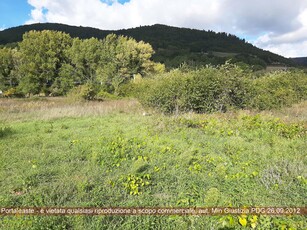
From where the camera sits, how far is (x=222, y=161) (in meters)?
4.96

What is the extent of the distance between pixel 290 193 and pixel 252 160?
1.45 meters

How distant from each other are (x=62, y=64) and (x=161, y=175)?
2821 centimetres

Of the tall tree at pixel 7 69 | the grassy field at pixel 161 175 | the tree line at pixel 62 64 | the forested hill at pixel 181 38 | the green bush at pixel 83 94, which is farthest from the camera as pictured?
the forested hill at pixel 181 38

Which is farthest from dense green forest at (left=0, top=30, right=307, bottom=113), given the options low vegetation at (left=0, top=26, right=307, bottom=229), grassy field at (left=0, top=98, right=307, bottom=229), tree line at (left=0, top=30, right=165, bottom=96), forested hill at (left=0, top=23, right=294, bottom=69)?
forested hill at (left=0, top=23, right=294, bottom=69)

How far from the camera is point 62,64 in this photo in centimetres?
2892

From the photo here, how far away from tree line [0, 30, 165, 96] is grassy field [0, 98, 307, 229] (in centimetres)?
2145

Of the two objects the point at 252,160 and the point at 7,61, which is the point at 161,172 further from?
the point at 7,61

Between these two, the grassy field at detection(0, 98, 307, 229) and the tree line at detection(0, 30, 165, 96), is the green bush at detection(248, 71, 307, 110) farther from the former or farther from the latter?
the tree line at detection(0, 30, 165, 96)

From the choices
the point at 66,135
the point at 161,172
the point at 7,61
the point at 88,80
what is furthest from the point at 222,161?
the point at 7,61

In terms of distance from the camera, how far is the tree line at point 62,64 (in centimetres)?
2797

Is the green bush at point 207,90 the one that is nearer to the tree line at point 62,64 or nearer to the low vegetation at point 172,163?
the low vegetation at point 172,163

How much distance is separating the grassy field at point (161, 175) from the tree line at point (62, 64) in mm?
21445

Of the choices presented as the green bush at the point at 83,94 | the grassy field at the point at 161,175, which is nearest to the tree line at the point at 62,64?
the green bush at the point at 83,94

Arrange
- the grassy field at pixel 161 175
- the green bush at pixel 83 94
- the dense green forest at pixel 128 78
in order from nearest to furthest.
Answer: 1. the grassy field at pixel 161 175
2. the dense green forest at pixel 128 78
3. the green bush at pixel 83 94
